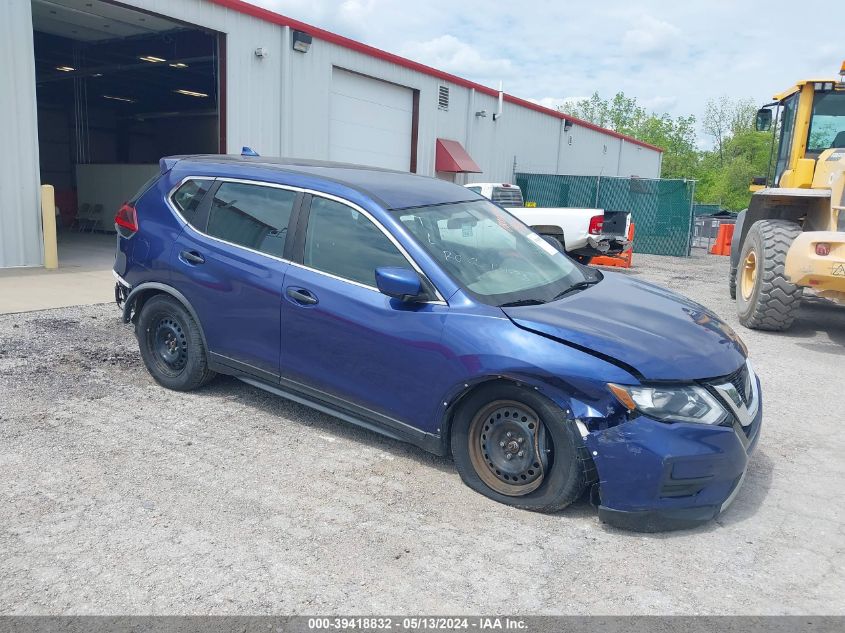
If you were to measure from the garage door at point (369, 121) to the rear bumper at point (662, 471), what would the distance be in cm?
1511

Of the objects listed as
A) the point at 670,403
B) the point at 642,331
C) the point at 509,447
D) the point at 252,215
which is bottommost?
the point at 509,447

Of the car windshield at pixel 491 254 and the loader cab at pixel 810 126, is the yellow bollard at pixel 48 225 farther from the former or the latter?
the loader cab at pixel 810 126

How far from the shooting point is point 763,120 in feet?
33.3

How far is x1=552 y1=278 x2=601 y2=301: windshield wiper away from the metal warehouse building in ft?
33.3

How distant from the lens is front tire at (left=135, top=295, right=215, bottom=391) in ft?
16.2

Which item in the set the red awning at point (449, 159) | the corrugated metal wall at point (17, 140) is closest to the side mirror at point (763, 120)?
the corrugated metal wall at point (17, 140)

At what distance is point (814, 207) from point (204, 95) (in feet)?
77.2

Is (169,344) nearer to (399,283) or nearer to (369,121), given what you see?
(399,283)

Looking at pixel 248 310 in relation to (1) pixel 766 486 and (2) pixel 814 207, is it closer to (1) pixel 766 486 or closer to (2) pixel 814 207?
(1) pixel 766 486

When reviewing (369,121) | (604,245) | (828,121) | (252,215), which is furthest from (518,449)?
(369,121)

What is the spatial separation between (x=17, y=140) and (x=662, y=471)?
1148 centimetres

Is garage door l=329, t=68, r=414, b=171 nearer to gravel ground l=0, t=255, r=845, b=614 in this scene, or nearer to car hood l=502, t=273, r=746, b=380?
gravel ground l=0, t=255, r=845, b=614

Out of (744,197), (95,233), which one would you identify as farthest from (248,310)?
(744,197)

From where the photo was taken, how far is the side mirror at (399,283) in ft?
12.3
